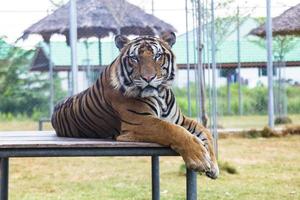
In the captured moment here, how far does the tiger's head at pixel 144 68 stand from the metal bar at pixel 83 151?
0.24 meters

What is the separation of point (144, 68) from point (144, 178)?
11.8ft

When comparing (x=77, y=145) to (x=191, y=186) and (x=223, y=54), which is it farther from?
(x=223, y=54)

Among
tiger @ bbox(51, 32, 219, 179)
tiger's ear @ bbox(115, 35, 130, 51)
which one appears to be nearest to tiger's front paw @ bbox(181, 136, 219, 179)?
tiger @ bbox(51, 32, 219, 179)

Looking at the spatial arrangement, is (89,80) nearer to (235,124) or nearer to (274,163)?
(274,163)

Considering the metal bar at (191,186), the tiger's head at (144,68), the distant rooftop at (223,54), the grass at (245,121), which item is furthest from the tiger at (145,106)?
the grass at (245,121)

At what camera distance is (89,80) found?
844 centimetres

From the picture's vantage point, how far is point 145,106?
2.67 m

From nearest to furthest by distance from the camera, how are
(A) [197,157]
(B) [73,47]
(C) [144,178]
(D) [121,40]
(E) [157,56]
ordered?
1. (A) [197,157]
2. (E) [157,56]
3. (D) [121,40]
4. (C) [144,178]
5. (B) [73,47]

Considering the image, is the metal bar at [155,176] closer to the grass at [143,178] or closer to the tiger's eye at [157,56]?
the tiger's eye at [157,56]

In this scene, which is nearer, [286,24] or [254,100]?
[286,24]

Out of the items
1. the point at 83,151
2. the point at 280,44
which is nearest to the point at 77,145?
the point at 83,151

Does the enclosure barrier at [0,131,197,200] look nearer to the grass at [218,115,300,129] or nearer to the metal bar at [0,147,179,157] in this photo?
the metal bar at [0,147,179,157]

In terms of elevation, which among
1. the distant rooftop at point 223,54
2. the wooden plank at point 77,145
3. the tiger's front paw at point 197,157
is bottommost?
the tiger's front paw at point 197,157

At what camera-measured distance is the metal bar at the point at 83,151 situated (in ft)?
8.27
